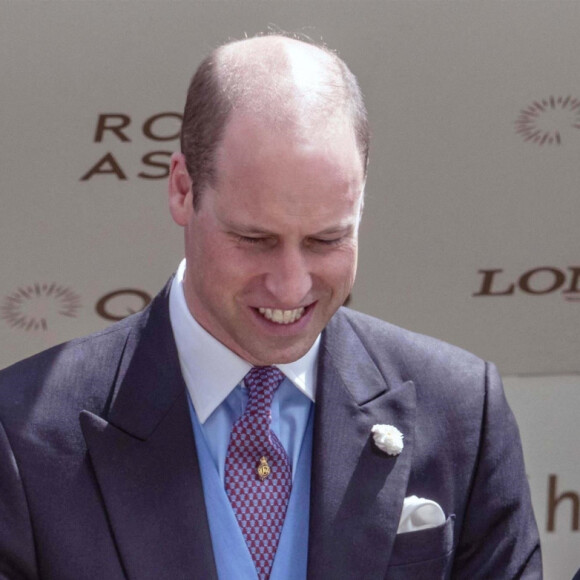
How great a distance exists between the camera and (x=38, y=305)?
9.82ft

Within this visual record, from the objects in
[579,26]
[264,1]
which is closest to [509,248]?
[579,26]

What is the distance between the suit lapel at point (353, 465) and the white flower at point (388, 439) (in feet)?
0.03

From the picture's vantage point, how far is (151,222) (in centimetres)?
296

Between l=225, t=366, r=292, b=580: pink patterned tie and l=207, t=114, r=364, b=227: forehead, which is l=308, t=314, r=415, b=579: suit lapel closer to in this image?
l=225, t=366, r=292, b=580: pink patterned tie

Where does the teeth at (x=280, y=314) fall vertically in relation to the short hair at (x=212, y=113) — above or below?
below

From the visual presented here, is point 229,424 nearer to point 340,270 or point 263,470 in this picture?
point 263,470

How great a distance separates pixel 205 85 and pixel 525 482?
806 mm

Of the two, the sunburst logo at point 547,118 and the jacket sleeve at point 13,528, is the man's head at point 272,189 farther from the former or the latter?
the sunburst logo at point 547,118

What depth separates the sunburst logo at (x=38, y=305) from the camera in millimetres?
2973

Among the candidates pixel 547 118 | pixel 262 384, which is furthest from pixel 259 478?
pixel 547 118

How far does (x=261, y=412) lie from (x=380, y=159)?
1.07 meters

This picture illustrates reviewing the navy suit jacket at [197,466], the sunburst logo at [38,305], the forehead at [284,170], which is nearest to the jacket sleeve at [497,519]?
the navy suit jacket at [197,466]

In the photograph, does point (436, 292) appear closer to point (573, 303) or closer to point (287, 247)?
point (573, 303)

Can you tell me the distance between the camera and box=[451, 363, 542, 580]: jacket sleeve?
2107mm
